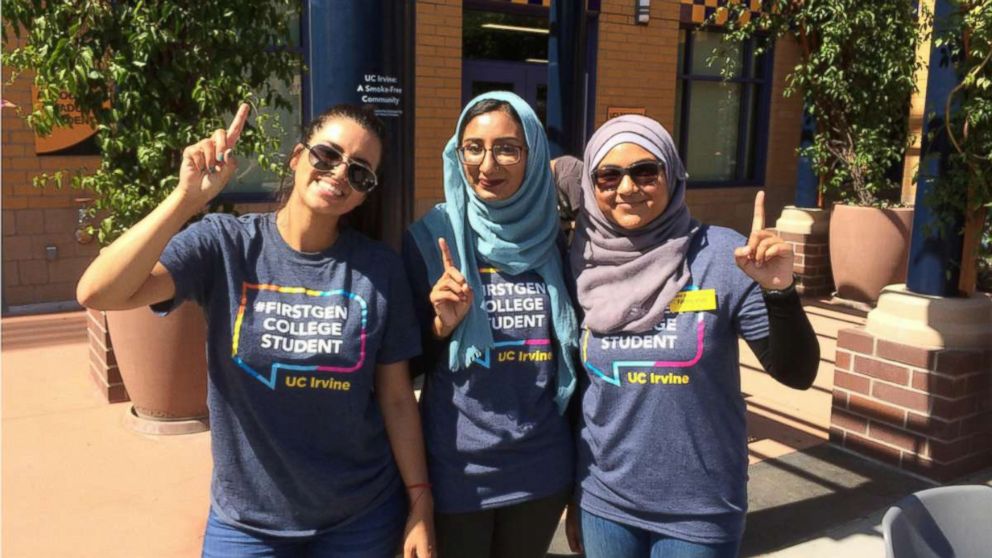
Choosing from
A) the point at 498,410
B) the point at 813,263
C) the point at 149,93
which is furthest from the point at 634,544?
the point at 813,263

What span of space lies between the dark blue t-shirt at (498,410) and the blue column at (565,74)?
333 cm

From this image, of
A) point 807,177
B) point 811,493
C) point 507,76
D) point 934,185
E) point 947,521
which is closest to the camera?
point 947,521

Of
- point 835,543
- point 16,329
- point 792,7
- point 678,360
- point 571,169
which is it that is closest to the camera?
point 678,360

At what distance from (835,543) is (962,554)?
1.56 m

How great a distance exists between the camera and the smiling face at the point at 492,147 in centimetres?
199

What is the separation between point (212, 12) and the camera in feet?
13.1

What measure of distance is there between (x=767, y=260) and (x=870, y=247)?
22.2ft

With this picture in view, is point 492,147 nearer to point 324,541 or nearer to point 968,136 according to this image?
point 324,541

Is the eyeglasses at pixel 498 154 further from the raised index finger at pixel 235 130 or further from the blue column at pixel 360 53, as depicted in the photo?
the blue column at pixel 360 53

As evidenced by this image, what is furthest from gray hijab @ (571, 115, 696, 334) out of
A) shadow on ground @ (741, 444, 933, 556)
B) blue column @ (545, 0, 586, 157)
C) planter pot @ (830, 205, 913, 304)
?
planter pot @ (830, 205, 913, 304)

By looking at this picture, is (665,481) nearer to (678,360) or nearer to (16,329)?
(678,360)

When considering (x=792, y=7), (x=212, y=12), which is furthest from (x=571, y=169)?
(x=792, y=7)

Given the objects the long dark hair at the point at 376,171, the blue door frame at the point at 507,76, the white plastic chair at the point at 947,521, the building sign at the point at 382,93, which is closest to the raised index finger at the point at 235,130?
the long dark hair at the point at 376,171

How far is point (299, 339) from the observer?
1.75m
